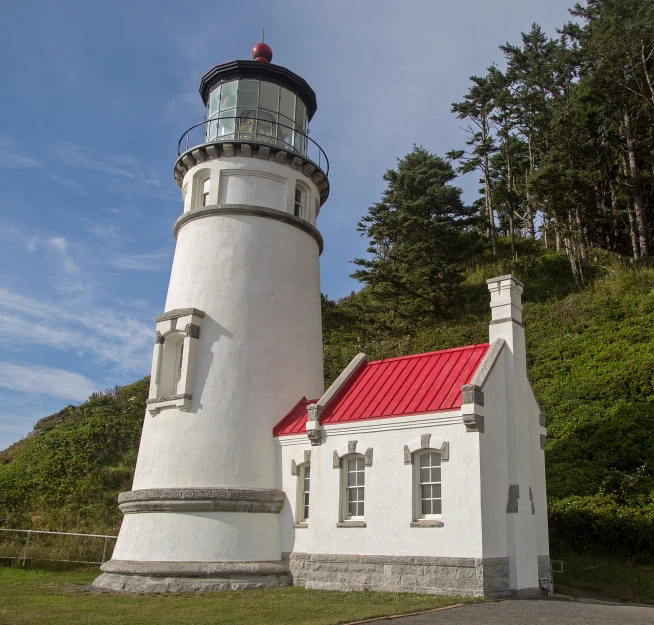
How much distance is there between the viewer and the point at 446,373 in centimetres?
1376

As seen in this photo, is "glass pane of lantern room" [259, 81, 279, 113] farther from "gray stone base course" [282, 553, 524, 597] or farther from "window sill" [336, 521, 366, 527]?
"gray stone base course" [282, 553, 524, 597]

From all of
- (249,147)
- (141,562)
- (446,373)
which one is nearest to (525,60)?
(249,147)

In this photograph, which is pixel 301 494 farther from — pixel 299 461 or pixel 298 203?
pixel 298 203

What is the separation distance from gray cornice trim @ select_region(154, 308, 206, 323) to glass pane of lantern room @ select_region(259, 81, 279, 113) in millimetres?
6214

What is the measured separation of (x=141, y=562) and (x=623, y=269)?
24.7 meters

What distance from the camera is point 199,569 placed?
527 inches

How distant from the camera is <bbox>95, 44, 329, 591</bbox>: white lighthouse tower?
13.9m

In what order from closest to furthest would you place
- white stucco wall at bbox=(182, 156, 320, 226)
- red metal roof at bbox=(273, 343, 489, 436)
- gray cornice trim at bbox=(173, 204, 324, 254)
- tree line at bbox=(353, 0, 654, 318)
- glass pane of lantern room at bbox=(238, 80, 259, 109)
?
red metal roof at bbox=(273, 343, 489, 436)
gray cornice trim at bbox=(173, 204, 324, 254)
white stucco wall at bbox=(182, 156, 320, 226)
glass pane of lantern room at bbox=(238, 80, 259, 109)
tree line at bbox=(353, 0, 654, 318)

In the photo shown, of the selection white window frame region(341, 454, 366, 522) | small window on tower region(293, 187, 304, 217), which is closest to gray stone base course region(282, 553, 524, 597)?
white window frame region(341, 454, 366, 522)

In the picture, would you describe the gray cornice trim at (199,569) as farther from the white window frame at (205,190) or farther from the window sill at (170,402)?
the white window frame at (205,190)

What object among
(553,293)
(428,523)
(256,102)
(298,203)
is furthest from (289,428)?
(553,293)

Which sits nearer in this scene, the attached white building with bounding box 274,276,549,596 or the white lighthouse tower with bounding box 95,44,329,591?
the attached white building with bounding box 274,276,549,596

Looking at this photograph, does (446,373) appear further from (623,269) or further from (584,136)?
(584,136)

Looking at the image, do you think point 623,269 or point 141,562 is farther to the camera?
point 623,269
